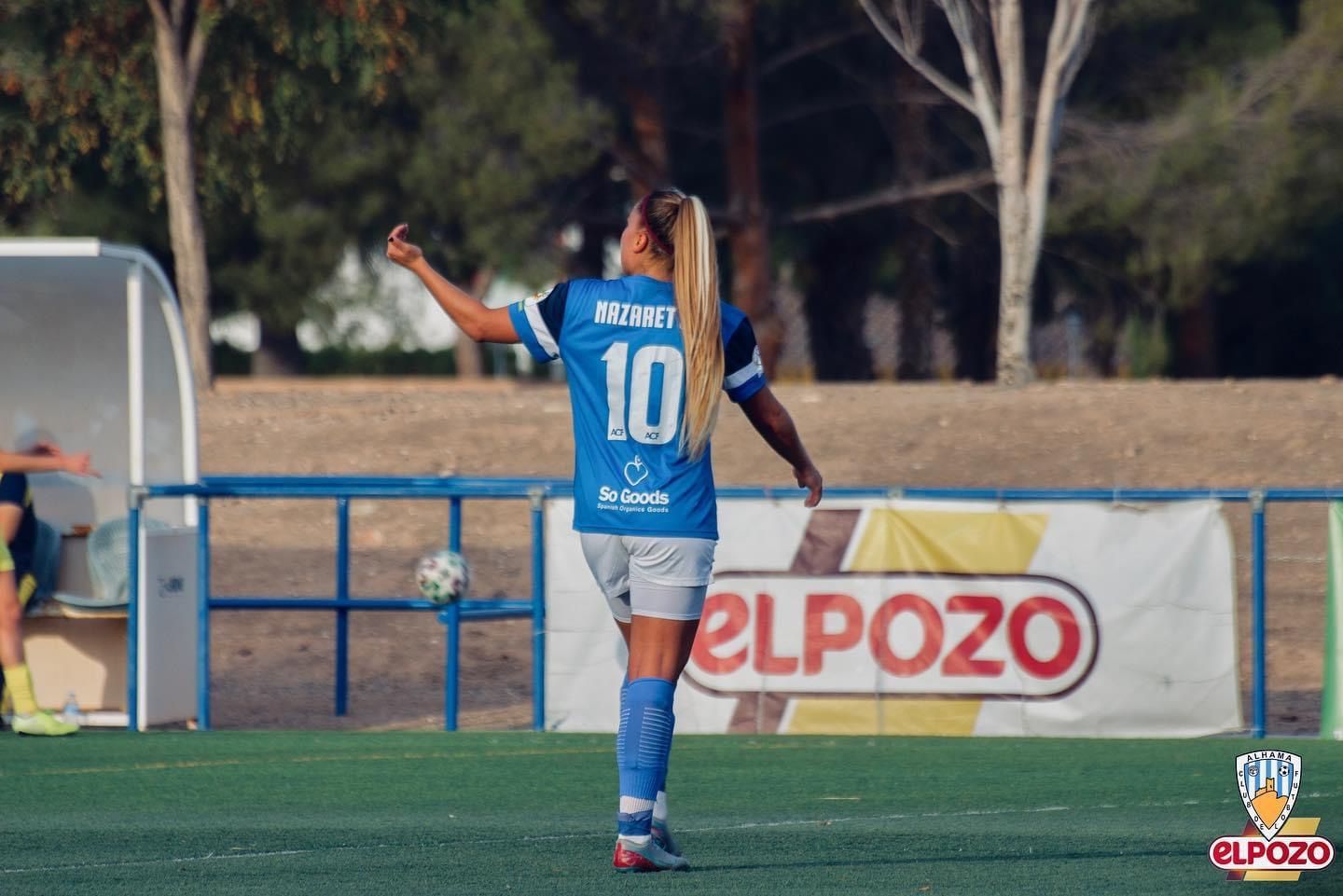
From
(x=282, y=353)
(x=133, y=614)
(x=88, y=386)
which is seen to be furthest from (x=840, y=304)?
(x=133, y=614)

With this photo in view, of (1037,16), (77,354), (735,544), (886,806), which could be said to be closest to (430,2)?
(1037,16)

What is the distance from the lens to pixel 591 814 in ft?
24.2

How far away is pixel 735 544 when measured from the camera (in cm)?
1011

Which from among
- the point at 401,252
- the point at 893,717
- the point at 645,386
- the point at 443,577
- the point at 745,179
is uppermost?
the point at 745,179

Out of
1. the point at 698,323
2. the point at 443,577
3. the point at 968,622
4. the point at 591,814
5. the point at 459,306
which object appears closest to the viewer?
the point at 698,323

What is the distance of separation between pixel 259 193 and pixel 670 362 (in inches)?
732

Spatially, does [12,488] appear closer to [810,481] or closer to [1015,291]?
[810,481]

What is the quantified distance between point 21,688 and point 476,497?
2387 millimetres

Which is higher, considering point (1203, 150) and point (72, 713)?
point (1203, 150)

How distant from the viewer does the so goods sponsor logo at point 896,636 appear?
9945mm

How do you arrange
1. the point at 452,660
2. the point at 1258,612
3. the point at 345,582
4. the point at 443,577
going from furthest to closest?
the point at 345,582 → the point at 452,660 → the point at 443,577 → the point at 1258,612

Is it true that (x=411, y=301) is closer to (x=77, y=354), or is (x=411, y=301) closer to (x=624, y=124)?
(x=624, y=124)

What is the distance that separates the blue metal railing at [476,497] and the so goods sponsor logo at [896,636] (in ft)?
1.52

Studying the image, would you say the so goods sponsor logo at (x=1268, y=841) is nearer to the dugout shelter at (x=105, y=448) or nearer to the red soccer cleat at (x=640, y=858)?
the red soccer cleat at (x=640, y=858)
